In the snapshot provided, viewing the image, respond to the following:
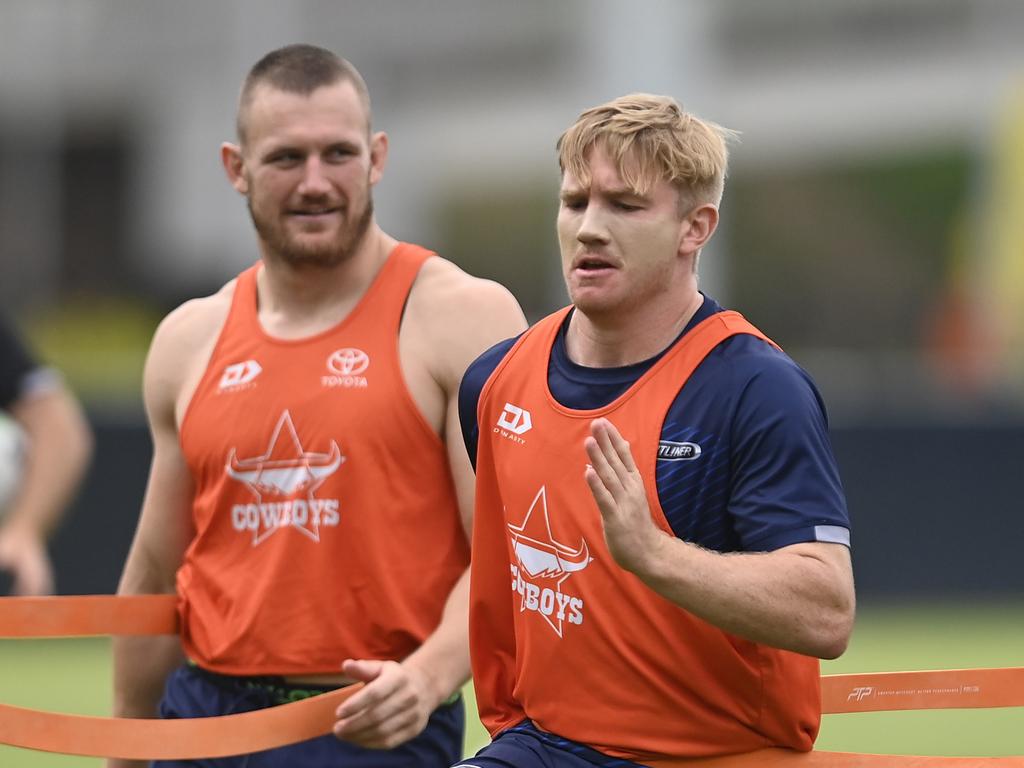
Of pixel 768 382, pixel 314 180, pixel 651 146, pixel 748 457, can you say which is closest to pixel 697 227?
pixel 651 146

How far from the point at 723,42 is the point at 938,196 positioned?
4.43m

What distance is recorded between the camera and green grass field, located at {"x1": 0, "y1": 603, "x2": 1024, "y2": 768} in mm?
9383

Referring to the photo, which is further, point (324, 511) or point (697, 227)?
point (324, 511)

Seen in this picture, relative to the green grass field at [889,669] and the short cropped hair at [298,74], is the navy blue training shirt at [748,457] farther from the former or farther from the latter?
the green grass field at [889,669]

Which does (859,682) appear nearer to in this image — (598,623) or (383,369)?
(598,623)

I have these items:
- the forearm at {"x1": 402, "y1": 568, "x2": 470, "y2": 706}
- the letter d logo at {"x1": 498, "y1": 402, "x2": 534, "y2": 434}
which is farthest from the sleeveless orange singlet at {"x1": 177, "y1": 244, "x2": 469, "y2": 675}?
the letter d logo at {"x1": 498, "y1": 402, "x2": 534, "y2": 434}

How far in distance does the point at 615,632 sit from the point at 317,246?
159cm

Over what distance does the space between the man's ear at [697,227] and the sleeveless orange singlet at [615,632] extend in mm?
163

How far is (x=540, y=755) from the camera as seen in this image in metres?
3.90

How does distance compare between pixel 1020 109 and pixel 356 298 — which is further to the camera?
pixel 1020 109

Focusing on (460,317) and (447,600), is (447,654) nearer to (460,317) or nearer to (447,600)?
(447,600)

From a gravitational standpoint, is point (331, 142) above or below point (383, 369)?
above

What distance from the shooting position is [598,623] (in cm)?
385

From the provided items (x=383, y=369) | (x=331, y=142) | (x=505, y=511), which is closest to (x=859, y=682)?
(x=505, y=511)
